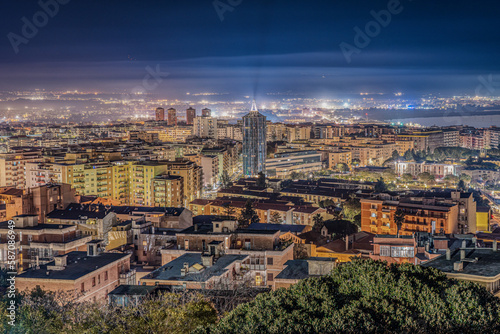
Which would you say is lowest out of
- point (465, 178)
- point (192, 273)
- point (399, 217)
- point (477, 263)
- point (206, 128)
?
point (465, 178)

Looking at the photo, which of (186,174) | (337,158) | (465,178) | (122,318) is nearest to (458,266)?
(122,318)

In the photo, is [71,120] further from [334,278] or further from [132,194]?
[334,278]

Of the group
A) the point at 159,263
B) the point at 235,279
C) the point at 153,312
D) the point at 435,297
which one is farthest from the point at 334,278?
the point at 159,263

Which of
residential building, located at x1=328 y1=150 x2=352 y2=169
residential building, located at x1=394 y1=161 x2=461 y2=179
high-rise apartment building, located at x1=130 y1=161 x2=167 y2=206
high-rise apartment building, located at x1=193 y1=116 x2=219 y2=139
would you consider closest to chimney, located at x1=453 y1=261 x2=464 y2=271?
high-rise apartment building, located at x1=130 y1=161 x2=167 y2=206

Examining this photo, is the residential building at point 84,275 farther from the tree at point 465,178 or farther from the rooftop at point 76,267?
the tree at point 465,178

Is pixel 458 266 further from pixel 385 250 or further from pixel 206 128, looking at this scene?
pixel 206 128

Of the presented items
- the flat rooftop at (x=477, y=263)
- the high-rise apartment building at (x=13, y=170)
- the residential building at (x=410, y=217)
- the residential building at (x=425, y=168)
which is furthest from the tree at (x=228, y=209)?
the residential building at (x=425, y=168)
